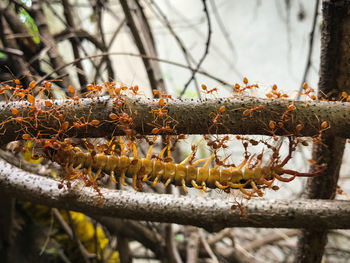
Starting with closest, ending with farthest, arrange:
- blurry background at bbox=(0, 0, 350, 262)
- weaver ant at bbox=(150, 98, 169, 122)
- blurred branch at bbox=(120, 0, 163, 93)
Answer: weaver ant at bbox=(150, 98, 169, 122), blurred branch at bbox=(120, 0, 163, 93), blurry background at bbox=(0, 0, 350, 262)

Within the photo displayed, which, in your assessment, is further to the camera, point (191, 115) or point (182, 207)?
point (182, 207)

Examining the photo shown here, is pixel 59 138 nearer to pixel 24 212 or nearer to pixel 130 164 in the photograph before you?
pixel 130 164

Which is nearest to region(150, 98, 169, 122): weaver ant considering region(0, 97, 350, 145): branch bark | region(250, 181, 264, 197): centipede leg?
region(0, 97, 350, 145): branch bark

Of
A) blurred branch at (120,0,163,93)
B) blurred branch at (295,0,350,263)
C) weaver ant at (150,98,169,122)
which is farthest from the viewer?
blurred branch at (120,0,163,93)

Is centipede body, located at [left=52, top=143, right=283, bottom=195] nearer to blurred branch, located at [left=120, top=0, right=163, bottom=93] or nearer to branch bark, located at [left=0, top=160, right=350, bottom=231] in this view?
branch bark, located at [left=0, top=160, right=350, bottom=231]

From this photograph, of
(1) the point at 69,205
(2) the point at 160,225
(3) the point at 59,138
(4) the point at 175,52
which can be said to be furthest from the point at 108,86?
(4) the point at 175,52

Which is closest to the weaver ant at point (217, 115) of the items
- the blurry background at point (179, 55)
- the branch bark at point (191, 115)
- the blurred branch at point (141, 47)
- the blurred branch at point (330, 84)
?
the branch bark at point (191, 115)

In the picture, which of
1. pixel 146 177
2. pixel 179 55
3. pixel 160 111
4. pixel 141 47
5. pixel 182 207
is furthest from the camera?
pixel 179 55

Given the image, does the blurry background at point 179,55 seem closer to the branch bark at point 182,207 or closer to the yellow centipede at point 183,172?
the branch bark at point 182,207

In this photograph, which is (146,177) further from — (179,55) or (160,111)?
(179,55)

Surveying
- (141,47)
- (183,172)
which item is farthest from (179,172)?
(141,47)

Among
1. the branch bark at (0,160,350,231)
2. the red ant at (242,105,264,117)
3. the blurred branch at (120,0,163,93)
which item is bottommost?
the branch bark at (0,160,350,231)
